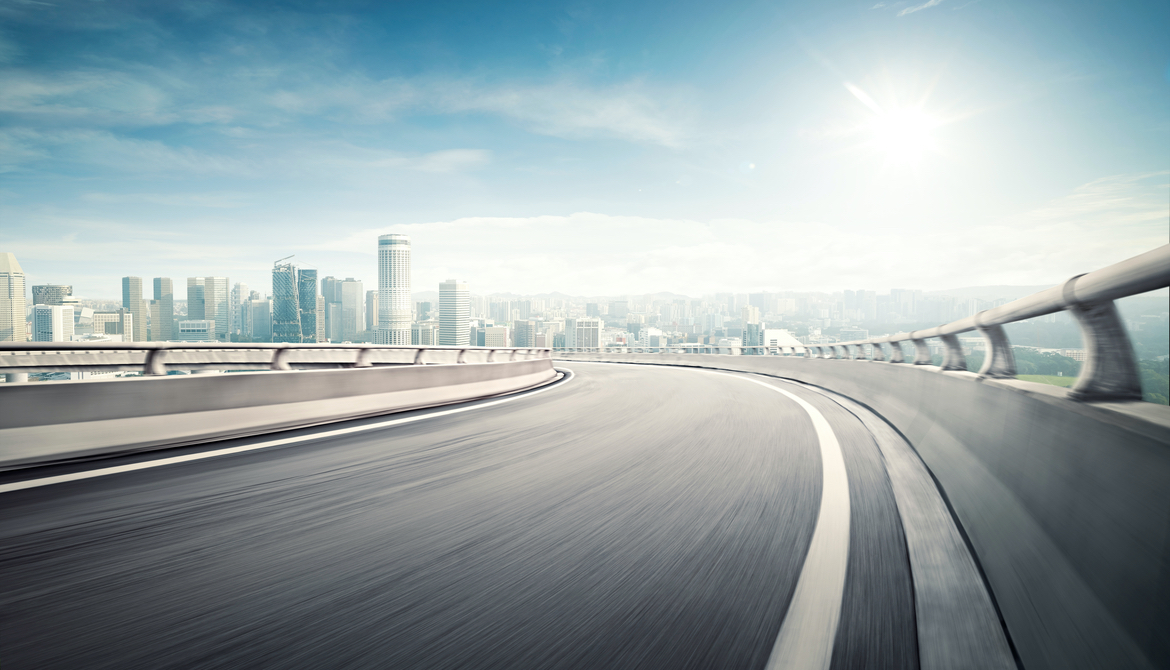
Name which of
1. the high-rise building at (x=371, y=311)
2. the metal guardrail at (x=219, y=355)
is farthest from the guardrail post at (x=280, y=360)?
the high-rise building at (x=371, y=311)

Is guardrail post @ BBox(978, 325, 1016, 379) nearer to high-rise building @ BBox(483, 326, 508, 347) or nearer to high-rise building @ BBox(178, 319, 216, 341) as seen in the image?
high-rise building @ BBox(483, 326, 508, 347)

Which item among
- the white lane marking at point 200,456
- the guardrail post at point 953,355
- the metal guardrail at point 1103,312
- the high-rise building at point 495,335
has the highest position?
the metal guardrail at point 1103,312

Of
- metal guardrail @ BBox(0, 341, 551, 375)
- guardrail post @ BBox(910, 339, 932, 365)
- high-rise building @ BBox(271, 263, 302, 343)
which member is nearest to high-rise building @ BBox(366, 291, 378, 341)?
high-rise building @ BBox(271, 263, 302, 343)

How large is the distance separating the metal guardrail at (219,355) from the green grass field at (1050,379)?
20.2 ft

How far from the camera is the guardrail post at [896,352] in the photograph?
10012mm

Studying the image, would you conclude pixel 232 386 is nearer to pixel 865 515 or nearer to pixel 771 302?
pixel 865 515

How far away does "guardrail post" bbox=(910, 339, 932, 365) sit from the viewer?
8.43 metres

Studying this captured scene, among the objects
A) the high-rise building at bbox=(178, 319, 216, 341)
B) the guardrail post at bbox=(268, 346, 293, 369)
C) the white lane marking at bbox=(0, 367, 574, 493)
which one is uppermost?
the guardrail post at bbox=(268, 346, 293, 369)

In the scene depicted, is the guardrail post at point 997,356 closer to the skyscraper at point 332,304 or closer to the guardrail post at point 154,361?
the guardrail post at point 154,361

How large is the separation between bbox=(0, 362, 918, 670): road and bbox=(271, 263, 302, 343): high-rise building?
443 feet

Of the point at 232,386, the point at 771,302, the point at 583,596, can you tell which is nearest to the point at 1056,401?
the point at 583,596

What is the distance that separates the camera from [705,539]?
380 cm

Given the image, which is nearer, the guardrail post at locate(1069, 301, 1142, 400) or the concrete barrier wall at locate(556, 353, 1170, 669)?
the concrete barrier wall at locate(556, 353, 1170, 669)

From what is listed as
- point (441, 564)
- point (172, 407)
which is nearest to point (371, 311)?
point (172, 407)
